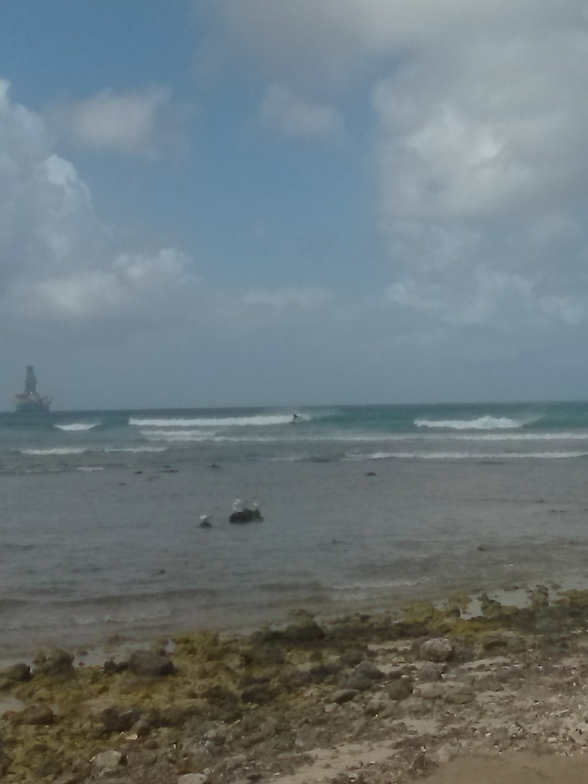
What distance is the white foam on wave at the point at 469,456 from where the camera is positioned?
32.1m

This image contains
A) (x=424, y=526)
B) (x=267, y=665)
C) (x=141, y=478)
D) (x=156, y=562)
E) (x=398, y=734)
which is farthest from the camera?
→ (x=141, y=478)

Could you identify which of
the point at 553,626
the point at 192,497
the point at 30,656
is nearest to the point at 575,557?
the point at 553,626

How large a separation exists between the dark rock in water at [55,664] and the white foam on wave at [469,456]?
26.7 m

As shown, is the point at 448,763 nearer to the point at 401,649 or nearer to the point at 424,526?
the point at 401,649

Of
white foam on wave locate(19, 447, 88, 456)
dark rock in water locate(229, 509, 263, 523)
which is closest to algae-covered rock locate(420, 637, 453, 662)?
dark rock in water locate(229, 509, 263, 523)

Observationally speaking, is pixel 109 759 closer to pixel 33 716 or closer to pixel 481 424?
pixel 33 716

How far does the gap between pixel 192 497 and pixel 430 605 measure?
39.1ft

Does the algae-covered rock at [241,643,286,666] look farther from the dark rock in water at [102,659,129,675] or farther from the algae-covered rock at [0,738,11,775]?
the algae-covered rock at [0,738,11,775]

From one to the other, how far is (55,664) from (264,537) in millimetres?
7325

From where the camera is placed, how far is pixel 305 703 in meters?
6.01

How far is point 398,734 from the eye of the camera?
5195 millimetres

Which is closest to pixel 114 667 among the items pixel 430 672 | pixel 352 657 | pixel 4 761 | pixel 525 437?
pixel 4 761

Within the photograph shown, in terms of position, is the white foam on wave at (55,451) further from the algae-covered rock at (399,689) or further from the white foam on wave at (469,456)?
the algae-covered rock at (399,689)

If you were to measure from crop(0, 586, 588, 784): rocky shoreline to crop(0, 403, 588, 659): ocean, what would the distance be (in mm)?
1438
